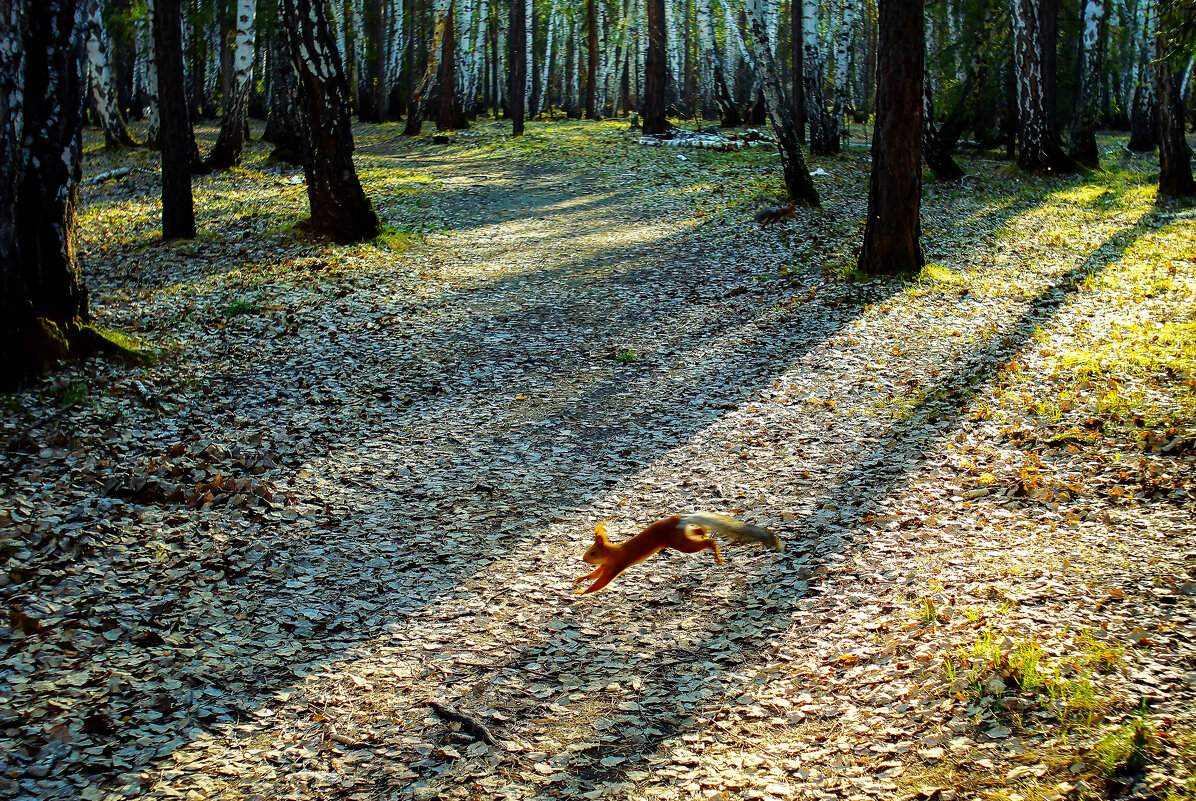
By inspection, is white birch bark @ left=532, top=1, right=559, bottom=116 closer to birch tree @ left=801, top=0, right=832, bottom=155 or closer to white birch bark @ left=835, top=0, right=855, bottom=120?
white birch bark @ left=835, top=0, right=855, bottom=120

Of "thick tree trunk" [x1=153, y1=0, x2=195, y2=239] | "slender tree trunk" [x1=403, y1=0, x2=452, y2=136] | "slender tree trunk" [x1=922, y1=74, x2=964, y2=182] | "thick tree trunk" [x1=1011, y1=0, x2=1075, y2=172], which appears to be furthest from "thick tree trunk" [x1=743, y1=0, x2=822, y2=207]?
"slender tree trunk" [x1=403, y1=0, x2=452, y2=136]

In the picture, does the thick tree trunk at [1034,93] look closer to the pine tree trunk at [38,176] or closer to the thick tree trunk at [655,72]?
the thick tree trunk at [655,72]

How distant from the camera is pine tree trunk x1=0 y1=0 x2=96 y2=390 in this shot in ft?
20.5

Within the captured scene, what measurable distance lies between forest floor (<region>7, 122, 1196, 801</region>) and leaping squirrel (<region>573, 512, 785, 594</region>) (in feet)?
1.41

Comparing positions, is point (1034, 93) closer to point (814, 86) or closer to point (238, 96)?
point (814, 86)

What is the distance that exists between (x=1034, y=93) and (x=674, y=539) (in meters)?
19.1

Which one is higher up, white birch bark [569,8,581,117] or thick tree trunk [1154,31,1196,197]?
white birch bark [569,8,581,117]

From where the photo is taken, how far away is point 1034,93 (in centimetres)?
1842

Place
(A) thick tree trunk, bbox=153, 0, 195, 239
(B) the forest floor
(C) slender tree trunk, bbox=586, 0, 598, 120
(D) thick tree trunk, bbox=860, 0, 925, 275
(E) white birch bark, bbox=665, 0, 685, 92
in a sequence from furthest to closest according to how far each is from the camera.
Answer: (E) white birch bark, bbox=665, 0, 685, 92, (C) slender tree trunk, bbox=586, 0, 598, 120, (A) thick tree trunk, bbox=153, 0, 195, 239, (D) thick tree trunk, bbox=860, 0, 925, 275, (B) the forest floor

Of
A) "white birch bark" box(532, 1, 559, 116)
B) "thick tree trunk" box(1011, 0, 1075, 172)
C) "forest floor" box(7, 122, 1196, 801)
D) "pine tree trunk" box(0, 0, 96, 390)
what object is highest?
"white birch bark" box(532, 1, 559, 116)

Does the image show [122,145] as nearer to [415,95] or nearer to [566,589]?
[415,95]

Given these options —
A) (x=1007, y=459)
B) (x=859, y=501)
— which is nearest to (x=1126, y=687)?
(x=859, y=501)

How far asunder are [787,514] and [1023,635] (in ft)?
5.82

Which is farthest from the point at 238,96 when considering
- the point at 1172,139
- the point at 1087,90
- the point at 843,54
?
the point at 1087,90
